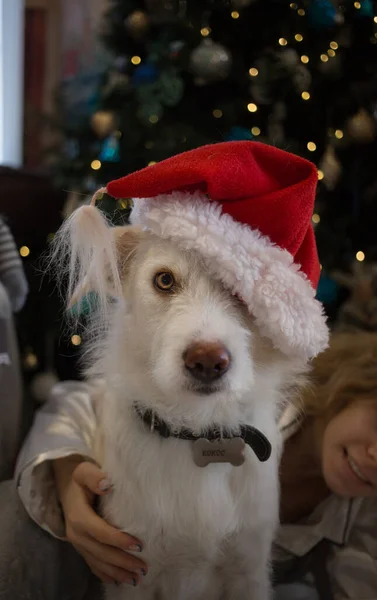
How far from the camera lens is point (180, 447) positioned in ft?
2.78

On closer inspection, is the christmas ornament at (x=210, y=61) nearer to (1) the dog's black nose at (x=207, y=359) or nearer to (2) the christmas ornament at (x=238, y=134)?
(2) the christmas ornament at (x=238, y=134)

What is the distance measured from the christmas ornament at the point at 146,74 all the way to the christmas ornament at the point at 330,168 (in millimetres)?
554

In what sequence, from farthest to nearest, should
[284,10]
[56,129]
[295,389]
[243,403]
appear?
[56,129] < [284,10] < [295,389] < [243,403]

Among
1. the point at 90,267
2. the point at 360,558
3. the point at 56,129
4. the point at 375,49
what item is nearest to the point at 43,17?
the point at 56,129

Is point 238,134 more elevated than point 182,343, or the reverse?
point 238,134

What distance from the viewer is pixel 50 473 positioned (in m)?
0.95

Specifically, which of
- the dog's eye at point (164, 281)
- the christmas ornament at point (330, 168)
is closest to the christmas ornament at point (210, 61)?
the christmas ornament at point (330, 168)

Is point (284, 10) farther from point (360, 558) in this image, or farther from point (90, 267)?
point (360, 558)

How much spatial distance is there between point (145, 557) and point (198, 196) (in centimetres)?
55

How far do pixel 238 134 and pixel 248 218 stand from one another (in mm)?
819

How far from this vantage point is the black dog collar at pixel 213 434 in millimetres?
836

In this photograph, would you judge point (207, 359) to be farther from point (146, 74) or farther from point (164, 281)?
point (146, 74)

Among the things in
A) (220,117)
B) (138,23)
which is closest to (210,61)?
(220,117)

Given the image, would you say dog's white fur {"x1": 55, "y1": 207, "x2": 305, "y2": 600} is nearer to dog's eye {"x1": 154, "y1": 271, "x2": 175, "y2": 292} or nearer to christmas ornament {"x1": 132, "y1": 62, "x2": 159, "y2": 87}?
dog's eye {"x1": 154, "y1": 271, "x2": 175, "y2": 292}
